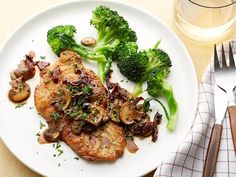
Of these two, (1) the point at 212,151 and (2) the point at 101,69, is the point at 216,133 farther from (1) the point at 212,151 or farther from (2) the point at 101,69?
(2) the point at 101,69

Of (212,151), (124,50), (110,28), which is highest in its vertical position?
(110,28)

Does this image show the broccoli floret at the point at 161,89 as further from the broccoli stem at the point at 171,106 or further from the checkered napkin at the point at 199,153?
the checkered napkin at the point at 199,153

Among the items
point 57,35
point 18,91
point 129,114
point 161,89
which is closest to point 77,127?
point 129,114

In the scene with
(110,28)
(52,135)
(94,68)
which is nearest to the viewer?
(52,135)

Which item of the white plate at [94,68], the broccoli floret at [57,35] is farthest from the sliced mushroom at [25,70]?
the broccoli floret at [57,35]

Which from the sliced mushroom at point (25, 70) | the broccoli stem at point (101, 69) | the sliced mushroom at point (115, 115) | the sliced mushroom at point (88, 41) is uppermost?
the sliced mushroom at point (88, 41)

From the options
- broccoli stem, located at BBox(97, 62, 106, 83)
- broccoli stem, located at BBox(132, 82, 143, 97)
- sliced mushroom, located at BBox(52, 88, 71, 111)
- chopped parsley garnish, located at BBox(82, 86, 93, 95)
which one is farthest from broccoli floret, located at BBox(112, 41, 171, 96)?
sliced mushroom, located at BBox(52, 88, 71, 111)
